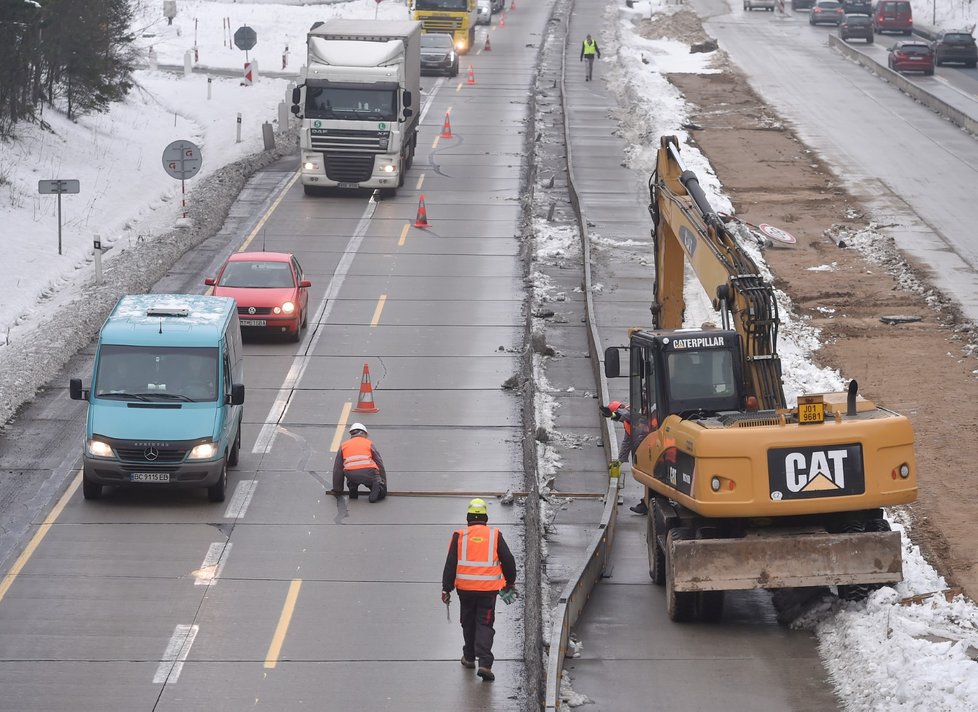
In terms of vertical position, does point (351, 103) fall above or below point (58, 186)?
above

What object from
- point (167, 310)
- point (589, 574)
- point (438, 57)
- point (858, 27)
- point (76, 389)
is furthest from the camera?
point (858, 27)

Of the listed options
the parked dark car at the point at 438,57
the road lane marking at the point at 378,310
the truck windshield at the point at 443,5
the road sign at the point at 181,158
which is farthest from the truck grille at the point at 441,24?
the road lane marking at the point at 378,310

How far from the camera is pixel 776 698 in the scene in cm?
1396

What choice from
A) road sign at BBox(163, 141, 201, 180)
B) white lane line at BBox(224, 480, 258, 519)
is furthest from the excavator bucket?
road sign at BBox(163, 141, 201, 180)

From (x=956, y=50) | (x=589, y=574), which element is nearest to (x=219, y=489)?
(x=589, y=574)

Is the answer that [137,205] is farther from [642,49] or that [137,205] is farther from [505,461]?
[642,49]

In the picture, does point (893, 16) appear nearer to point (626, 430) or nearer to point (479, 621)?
point (626, 430)

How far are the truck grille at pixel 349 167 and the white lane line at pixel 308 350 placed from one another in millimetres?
959

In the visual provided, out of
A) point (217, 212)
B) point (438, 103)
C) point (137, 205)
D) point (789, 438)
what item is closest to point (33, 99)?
point (137, 205)

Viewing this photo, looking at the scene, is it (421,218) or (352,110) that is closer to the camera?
(421,218)

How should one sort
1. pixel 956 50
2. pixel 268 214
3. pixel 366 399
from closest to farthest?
pixel 366 399 → pixel 268 214 → pixel 956 50

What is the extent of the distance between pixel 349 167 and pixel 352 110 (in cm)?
147

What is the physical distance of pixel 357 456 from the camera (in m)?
20.0

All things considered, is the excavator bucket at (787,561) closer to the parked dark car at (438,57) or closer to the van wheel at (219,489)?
the van wheel at (219,489)
